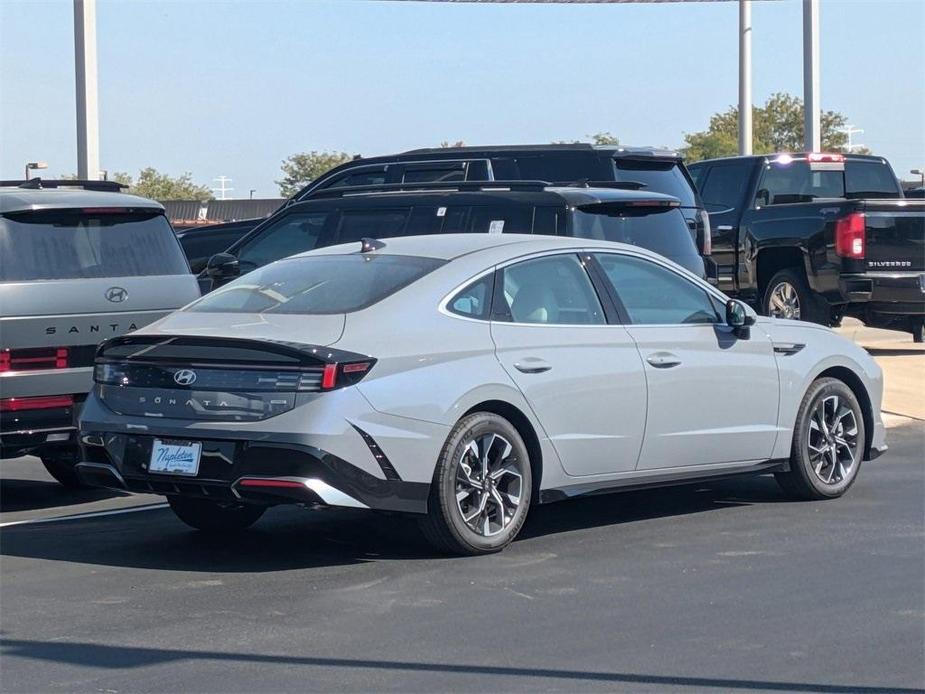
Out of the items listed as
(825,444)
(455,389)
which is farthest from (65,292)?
(825,444)

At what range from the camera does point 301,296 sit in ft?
26.0

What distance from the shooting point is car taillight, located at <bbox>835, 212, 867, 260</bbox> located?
640 inches

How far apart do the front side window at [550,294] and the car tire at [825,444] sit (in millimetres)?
1696

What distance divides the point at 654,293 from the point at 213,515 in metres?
2.80

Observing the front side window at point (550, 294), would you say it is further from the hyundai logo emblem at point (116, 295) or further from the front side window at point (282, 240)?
the front side window at point (282, 240)

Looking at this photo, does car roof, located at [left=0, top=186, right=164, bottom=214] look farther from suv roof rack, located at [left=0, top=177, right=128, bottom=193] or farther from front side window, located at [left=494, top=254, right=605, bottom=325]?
front side window, located at [left=494, top=254, right=605, bottom=325]

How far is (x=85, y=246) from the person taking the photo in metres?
9.70

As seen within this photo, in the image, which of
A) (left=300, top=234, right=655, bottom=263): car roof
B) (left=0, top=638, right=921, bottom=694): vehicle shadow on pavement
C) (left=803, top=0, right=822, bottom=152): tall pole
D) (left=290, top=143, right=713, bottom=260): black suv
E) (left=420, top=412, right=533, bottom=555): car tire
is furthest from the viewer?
(left=803, top=0, right=822, bottom=152): tall pole

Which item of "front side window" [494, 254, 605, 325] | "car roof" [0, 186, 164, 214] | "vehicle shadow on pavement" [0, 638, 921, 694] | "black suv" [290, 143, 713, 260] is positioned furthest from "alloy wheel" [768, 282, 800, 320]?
"vehicle shadow on pavement" [0, 638, 921, 694]

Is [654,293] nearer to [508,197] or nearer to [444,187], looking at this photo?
[508,197]

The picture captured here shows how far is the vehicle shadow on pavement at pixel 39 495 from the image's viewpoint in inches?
383

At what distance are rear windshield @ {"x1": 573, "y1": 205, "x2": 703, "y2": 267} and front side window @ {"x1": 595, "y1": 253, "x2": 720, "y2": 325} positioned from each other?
5.76 feet

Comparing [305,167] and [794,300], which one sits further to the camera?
[305,167]

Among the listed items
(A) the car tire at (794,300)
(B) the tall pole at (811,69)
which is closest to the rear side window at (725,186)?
(A) the car tire at (794,300)
